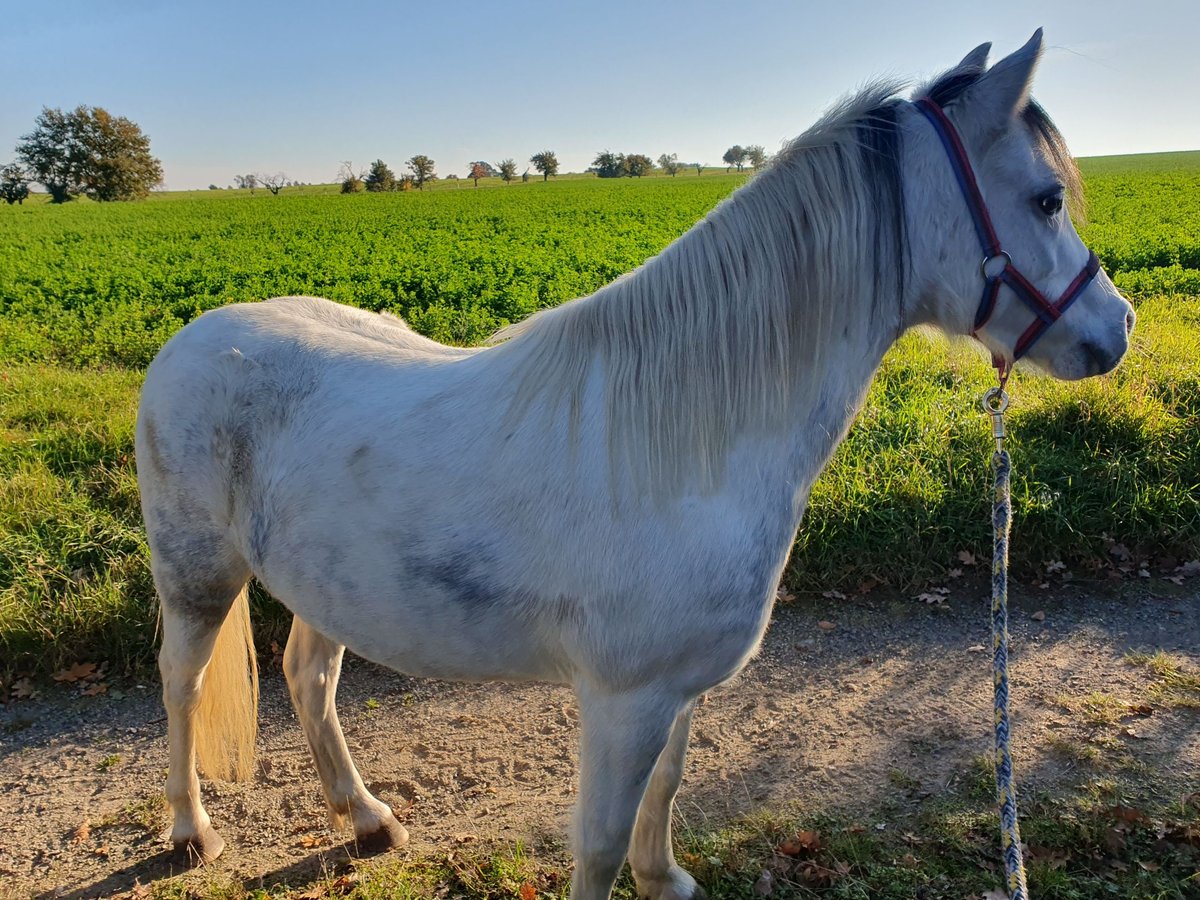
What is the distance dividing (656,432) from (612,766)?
0.88 m

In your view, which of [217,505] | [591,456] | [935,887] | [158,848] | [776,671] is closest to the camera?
[591,456]

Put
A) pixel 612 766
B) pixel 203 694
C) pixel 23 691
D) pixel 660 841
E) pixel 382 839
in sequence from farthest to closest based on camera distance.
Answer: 1. pixel 23 691
2. pixel 382 839
3. pixel 203 694
4. pixel 660 841
5. pixel 612 766

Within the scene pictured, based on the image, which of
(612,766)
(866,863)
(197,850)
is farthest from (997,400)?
(197,850)

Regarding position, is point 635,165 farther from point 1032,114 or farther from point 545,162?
point 1032,114

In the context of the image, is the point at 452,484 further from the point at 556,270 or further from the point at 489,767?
the point at 556,270

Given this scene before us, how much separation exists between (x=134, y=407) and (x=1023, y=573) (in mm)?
6784

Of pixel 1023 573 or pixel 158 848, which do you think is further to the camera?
pixel 1023 573

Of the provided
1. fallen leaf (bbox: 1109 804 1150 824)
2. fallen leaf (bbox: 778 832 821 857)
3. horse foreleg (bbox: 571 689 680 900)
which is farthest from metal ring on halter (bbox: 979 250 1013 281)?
fallen leaf (bbox: 1109 804 1150 824)

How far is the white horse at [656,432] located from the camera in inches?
69.5

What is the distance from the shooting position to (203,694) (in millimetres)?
2844

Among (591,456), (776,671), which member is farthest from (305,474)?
(776,671)

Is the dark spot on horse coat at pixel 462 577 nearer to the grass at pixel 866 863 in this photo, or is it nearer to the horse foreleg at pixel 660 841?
the horse foreleg at pixel 660 841

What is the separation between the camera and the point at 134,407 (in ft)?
20.4

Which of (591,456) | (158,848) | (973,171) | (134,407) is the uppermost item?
(973,171)
